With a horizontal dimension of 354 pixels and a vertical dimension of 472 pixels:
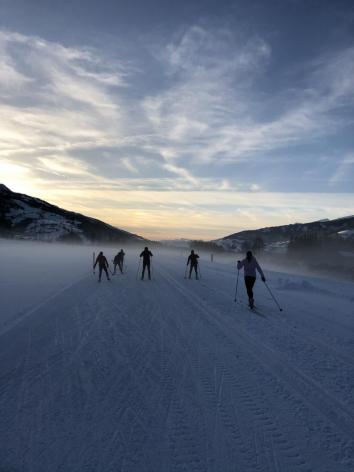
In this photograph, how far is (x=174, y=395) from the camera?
15.5ft

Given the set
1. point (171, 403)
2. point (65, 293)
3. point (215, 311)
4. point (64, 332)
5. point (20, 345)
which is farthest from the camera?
point (65, 293)

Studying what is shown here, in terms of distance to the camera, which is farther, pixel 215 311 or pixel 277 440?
pixel 215 311

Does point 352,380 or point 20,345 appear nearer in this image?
point 352,380

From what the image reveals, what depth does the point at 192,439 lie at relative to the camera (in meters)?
3.67

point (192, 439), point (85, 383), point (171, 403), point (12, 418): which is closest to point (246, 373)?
point (171, 403)

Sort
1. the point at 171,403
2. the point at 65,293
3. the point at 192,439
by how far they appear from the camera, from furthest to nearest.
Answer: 1. the point at 65,293
2. the point at 171,403
3. the point at 192,439

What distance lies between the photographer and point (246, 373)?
5.59 metres

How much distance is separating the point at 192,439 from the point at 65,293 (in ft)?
40.8

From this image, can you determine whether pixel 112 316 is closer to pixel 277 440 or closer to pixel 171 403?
pixel 171 403

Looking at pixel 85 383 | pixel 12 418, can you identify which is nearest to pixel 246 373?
pixel 85 383

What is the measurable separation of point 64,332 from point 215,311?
510cm

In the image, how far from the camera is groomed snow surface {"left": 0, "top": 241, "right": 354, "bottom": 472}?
3389mm

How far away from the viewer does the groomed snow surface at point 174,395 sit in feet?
11.1

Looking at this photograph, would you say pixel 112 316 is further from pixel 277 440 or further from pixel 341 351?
pixel 277 440
